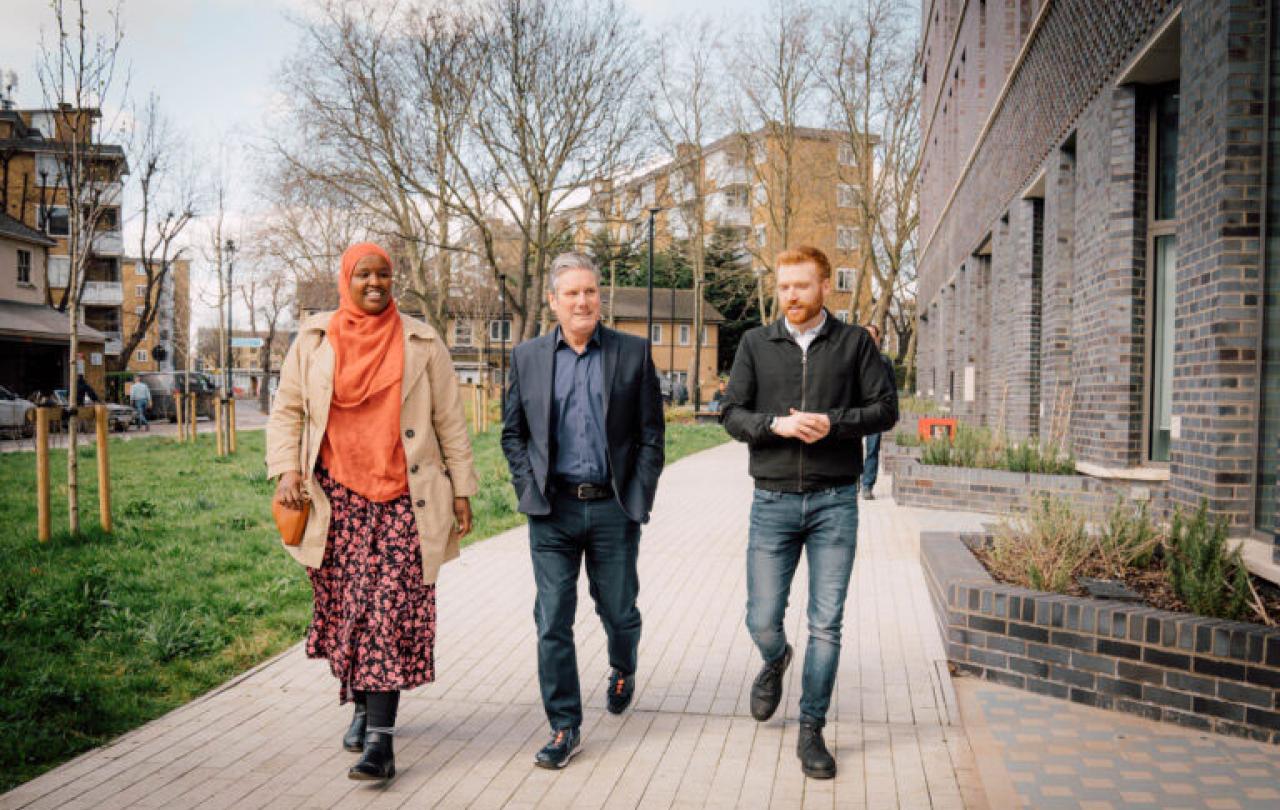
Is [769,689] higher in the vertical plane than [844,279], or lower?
lower

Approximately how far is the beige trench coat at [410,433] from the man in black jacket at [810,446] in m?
1.21

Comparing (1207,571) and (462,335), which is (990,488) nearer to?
(1207,571)

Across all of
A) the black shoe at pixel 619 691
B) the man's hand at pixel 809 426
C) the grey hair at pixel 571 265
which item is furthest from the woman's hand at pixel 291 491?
the man's hand at pixel 809 426

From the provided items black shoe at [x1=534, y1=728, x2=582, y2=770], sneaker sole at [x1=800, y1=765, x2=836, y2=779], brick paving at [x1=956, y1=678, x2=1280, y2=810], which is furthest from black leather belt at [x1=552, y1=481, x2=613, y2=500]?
brick paving at [x1=956, y1=678, x2=1280, y2=810]

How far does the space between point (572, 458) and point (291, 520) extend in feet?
3.75

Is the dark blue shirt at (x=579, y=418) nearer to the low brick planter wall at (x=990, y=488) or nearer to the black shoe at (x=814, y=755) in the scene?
the black shoe at (x=814, y=755)

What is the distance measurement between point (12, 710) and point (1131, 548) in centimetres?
600

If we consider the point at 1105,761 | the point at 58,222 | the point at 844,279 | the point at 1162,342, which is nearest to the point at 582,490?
the point at 1105,761

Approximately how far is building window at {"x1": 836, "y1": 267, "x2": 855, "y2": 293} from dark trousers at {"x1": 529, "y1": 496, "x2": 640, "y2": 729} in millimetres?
63796

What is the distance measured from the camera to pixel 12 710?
Result: 4746 millimetres

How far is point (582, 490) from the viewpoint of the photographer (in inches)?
169

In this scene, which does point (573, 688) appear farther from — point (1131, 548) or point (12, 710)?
point (1131, 548)

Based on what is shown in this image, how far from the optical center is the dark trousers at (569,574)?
425 centimetres

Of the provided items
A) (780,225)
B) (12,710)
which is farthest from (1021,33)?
(780,225)
